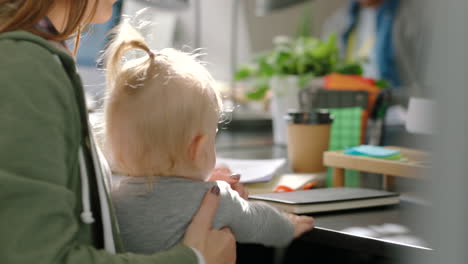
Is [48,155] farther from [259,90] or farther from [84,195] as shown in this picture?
[259,90]

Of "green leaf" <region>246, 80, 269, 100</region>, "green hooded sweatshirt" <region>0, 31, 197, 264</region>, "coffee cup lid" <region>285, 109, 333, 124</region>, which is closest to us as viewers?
"green hooded sweatshirt" <region>0, 31, 197, 264</region>

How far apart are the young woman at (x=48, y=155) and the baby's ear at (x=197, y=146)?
0.43ft

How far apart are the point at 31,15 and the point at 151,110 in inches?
7.8

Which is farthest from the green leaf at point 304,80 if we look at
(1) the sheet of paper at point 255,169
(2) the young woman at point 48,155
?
(2) the young woman at point 48,155

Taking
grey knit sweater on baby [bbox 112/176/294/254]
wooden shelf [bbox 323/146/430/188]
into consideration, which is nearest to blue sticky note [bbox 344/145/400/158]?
wooden shelf [bbox 323/146/430/188]

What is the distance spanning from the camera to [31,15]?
65 cm

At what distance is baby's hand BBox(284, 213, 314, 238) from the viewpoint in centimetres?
84

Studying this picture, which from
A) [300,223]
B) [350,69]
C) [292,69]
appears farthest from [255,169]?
[350,69]

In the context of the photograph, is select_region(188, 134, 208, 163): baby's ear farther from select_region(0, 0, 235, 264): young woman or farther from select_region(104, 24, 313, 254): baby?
select_region(0, 0, 235, 264): young woman

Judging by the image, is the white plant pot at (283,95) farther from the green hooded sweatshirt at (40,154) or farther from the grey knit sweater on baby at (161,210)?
the green hooded sweatshirt at (40,154)

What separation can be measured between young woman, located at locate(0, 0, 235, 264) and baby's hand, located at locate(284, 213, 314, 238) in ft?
0.67

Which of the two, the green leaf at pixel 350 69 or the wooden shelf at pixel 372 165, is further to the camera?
the green leaf at pixel 350 69

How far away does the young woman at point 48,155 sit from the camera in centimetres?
55

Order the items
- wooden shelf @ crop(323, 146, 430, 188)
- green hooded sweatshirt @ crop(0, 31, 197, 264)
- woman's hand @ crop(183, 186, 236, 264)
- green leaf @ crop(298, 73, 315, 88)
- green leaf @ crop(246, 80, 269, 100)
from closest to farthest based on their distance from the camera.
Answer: green hooded sweatshirt @ crop(0, 31, 197, 264) → woman's hand @ crop(183, 186, 236, 264) → wooden shelf @ crop(323, 146, 430, 188) → green leaf @ crop(298, 73, 315, 88) → green leaf @ crop(246, 80, 269, 100)
